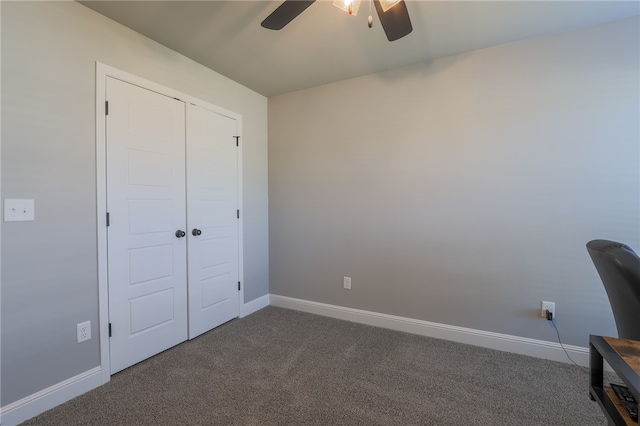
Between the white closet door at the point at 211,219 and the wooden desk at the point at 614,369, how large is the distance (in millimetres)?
2643

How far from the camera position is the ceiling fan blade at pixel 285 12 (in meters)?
1.50

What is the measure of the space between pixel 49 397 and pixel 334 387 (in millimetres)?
1726

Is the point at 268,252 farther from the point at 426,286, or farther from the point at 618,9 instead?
the point at 618,9

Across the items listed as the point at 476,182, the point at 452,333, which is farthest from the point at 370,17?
the point at 452,333

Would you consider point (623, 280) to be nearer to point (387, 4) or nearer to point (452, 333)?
point (452, 333)

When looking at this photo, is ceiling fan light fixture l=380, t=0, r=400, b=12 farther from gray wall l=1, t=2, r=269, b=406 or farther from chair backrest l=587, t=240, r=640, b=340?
gray wall l=1, t=2, r=269, b=406

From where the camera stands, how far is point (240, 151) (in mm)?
3094

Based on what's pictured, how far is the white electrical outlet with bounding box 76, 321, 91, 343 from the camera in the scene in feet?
6.14

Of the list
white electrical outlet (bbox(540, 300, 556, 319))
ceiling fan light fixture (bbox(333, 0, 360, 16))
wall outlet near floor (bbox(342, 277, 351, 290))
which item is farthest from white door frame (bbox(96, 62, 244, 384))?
white electrical outlet (bbox(540, 300, 556, 319))

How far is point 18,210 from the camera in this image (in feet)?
5.30

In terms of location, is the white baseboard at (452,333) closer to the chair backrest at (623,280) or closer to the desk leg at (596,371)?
the chair backrest at (623,280)

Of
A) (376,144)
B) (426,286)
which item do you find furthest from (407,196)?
(426,286)

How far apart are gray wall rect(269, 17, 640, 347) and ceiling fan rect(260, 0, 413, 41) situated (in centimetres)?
108

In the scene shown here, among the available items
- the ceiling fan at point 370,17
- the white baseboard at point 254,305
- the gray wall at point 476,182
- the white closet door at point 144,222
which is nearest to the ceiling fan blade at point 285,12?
the ceiling fan at point 370,17
